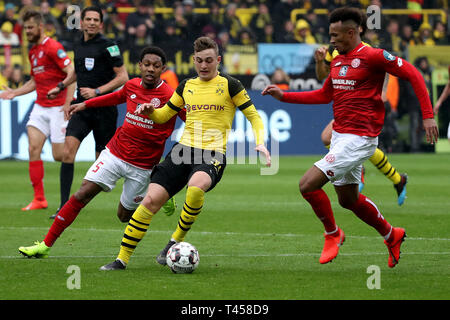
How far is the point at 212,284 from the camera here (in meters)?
6.20

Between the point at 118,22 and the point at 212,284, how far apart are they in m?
16.2

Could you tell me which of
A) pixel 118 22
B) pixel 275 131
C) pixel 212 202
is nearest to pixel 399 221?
pixel 212 202

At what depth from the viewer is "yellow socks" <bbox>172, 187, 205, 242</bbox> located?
683 cm

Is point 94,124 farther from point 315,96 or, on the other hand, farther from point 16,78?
point 16,78

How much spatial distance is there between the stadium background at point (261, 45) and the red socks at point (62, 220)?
34.7 ft

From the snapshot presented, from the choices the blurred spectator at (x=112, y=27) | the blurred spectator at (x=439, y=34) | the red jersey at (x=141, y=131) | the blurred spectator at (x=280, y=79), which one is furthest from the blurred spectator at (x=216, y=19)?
the red jersey at (x=141, y=131)

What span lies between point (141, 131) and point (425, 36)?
55.3 ft

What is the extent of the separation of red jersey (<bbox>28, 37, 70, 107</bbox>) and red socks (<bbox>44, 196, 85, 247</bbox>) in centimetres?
396

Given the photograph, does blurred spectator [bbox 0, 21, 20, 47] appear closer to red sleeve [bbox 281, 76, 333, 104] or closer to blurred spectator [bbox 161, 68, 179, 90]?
blurred spectator [bbox 161, 68, 179, 90]

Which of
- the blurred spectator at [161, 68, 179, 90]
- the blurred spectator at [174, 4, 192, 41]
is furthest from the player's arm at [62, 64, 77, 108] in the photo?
the blurred spectator at [174, 4, 192, 41]

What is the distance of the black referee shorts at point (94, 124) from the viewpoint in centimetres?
1021

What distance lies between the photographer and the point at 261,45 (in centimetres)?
2034

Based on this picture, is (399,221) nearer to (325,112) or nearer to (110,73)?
(110,73)

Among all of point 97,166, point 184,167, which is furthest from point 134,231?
point 97,166
